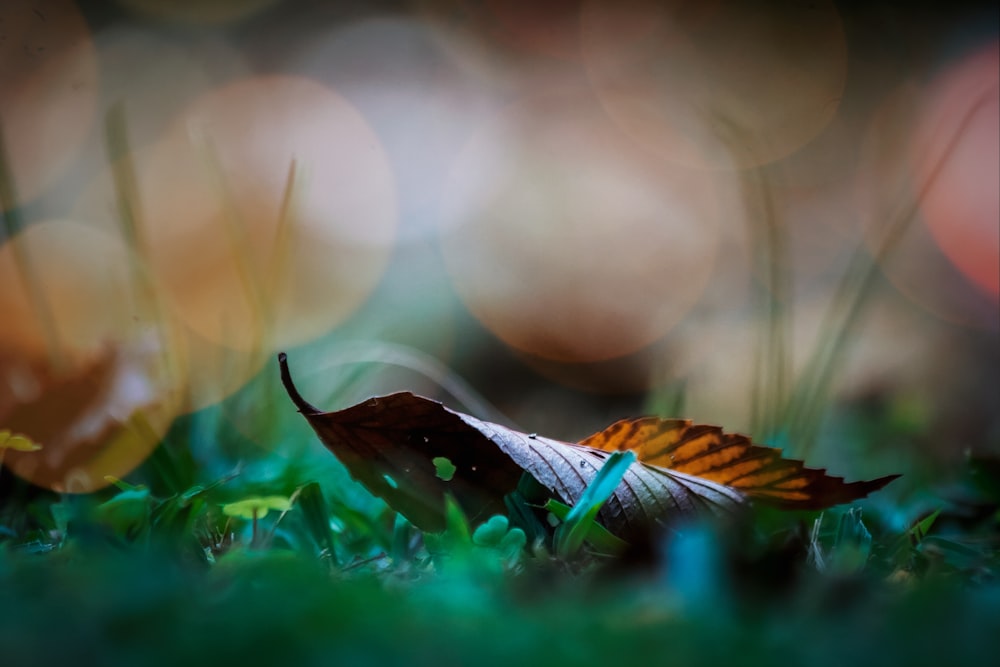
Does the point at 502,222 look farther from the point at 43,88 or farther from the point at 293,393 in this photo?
the point at 293,393

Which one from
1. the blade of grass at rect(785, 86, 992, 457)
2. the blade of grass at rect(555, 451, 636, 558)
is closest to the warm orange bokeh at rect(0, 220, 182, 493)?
the blade of grass at rect(555, 451, 636, 558)

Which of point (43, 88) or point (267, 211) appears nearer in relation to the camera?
point (43, 88)

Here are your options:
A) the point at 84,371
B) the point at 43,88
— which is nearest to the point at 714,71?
the point at 43,88

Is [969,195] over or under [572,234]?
over

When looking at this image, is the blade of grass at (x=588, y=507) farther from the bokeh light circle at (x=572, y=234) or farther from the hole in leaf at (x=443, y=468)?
the bokeh light circle at (x=572, y=234)

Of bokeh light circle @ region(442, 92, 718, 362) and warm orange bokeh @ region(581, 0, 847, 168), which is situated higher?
warm orange bokeh @ region(581, 0, 847, 168)

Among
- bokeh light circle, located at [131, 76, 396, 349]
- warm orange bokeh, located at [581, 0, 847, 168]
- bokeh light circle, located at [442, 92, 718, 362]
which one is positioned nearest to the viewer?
bokeh light circle, located at [131, 76, 396, 349]

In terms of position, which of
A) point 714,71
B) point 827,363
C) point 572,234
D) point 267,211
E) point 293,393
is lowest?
point 827,363

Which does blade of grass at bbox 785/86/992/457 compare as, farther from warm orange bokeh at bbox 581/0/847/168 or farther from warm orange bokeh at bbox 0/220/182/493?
warm orange bokeh at bbox 0/220/182/493
